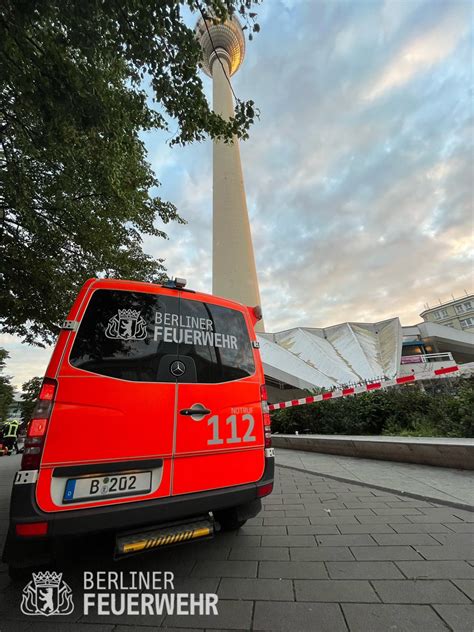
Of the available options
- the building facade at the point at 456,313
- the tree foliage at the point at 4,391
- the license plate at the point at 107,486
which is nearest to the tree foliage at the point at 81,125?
the license plate at the point at 107,486

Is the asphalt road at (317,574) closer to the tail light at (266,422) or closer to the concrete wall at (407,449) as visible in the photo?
the tail light at (266,422)

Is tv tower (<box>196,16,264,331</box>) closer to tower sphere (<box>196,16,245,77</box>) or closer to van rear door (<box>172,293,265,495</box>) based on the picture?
tower sphere (<box>196,16,245,77</box>)

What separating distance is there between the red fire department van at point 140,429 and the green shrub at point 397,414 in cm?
552

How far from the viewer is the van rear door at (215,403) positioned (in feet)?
7.54

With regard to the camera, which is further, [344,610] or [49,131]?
[49,131]

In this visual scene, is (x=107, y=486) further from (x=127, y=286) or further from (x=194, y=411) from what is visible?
(x=127, y=286)

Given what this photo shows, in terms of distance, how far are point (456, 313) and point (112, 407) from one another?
271 ft

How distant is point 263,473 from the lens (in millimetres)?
2613

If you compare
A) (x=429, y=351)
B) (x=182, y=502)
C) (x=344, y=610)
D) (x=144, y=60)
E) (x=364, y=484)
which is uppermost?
(x=429, y=351)

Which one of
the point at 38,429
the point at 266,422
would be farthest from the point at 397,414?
the point at 38,429

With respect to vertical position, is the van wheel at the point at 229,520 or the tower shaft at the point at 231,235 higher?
the tower shaft at the point at 231,235

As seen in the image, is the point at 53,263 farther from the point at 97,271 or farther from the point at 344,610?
the point at 344,610

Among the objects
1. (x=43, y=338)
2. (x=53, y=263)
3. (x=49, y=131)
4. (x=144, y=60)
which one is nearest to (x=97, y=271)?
(x=53, y=263)

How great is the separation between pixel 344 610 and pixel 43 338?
33.4ft
